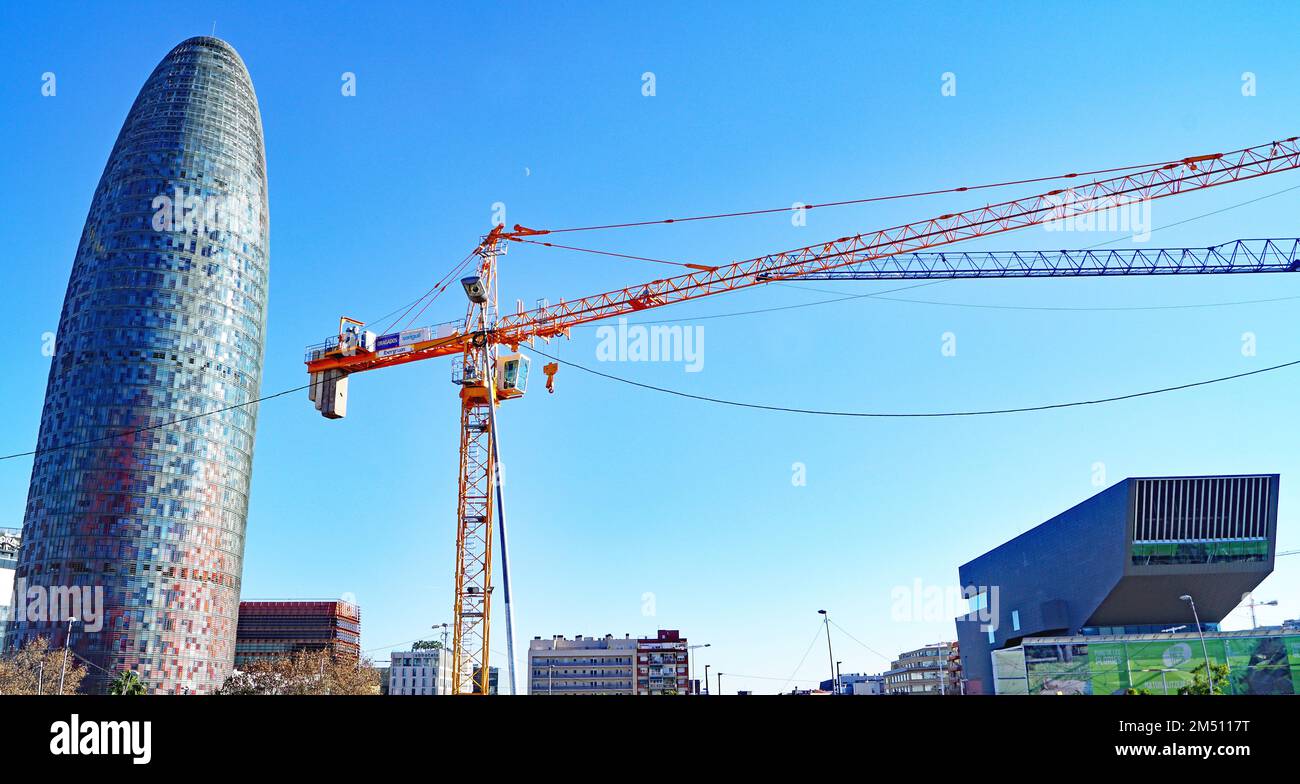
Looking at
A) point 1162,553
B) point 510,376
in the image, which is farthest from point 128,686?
point 1162,553

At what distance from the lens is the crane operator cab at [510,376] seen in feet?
260

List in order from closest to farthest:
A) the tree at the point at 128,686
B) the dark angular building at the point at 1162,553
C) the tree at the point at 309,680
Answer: the tree at the point at 128,686 → the tree at the point at 309,680 → the dark angular building at the point at 1162,553

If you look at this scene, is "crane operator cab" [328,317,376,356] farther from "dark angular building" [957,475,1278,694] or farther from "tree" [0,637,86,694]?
"dark angular building" [957,475,1278,694]

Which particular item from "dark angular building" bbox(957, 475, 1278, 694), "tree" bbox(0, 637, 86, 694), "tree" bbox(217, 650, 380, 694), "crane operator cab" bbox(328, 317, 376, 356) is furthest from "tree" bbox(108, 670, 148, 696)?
"dark angular building" bbox(957, 475, 1278, 694)

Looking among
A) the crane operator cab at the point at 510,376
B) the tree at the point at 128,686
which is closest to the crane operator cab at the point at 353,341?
the crane operator cab at the point at 510,376

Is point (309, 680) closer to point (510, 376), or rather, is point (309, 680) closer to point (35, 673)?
point (35, 673)

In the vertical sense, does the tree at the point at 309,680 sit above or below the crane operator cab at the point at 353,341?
below

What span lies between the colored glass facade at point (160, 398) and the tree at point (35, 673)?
16.0m

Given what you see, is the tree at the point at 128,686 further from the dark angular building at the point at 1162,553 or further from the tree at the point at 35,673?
the dark angular building at the point at 1162,553

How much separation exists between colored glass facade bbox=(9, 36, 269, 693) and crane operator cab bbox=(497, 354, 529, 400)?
9183cm

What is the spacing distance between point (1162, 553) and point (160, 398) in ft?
461
